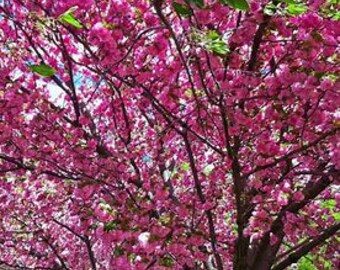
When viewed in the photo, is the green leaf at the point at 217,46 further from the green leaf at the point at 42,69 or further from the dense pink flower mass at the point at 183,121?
the green leaf at the point at 42,69

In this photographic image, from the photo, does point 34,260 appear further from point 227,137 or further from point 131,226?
point 227,137

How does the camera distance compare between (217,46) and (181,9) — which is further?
(217,46)

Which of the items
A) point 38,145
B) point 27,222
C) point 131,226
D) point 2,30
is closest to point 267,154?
point 131,226

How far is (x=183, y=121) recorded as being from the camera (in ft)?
15.3

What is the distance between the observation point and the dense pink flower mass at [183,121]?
3742 mm

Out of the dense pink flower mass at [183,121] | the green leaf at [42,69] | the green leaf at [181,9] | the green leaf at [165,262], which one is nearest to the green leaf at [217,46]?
the dense pink flower mass at [183,121]

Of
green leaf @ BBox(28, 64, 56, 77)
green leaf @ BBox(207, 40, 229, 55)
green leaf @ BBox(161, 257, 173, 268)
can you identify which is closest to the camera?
green leaf @ BBox(28, 64, 56, 77)

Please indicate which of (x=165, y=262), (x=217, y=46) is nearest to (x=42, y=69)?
A: (x=217, y=46)

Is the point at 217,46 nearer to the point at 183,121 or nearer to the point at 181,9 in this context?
the point at 181,9

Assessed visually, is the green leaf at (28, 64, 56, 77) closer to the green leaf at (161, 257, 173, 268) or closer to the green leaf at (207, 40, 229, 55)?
the green leaf at (207, 40, 229, 55)

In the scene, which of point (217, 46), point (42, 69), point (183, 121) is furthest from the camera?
point (183, 121)

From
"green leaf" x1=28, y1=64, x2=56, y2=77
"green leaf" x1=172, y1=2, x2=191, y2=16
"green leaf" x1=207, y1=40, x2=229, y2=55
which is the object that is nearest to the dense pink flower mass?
"green leaf" x1=207, y1=40, x2=229, y2=55

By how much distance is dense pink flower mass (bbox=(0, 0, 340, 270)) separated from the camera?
3.74 meters

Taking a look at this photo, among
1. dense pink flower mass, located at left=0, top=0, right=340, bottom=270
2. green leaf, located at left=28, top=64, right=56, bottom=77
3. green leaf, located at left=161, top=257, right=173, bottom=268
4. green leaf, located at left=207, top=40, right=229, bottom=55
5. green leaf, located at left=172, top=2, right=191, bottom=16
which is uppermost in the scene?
dense pink flower mass, located at left=0, top=0, right=340, bottom=270
